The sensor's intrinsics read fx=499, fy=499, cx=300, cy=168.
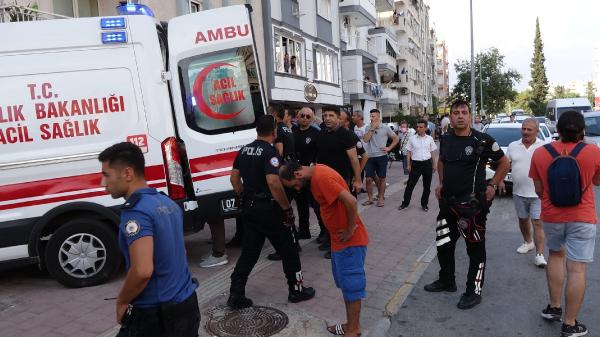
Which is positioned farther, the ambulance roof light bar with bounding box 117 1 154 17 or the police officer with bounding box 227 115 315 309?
the ambulance roof light bar with bounding box 117 1 154 17

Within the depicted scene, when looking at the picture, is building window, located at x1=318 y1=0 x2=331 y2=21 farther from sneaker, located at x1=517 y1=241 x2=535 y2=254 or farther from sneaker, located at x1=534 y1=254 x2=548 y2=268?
sneaker, located at x1=534 y1=254 x2=548 y2=268

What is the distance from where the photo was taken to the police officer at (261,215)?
14.5ft

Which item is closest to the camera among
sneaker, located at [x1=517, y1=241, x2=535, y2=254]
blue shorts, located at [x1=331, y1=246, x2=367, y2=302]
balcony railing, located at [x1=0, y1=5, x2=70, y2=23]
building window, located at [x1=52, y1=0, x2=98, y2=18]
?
blue shorts, located at [x1=331, y1=246, x2=367, y2=302]

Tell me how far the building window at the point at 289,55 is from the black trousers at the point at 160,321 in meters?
17.5

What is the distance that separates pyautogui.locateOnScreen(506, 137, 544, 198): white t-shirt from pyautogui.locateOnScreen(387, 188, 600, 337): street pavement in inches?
33.4

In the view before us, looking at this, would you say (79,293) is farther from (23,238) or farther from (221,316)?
(221,316)

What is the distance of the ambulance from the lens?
4859 mm

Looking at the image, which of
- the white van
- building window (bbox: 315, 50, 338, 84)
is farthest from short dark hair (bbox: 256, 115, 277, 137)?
the white van

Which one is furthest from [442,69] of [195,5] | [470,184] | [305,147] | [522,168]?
[470,184]

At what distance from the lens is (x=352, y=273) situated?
145 inches

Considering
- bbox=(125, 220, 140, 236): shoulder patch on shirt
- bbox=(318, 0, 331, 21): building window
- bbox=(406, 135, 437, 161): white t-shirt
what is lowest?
bbox=(406, 135, 437, 161): white t-shirt

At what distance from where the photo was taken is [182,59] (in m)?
5.30

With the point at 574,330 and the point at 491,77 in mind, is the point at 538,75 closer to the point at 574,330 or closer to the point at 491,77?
the point at 491,77

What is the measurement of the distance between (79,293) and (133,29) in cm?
271
